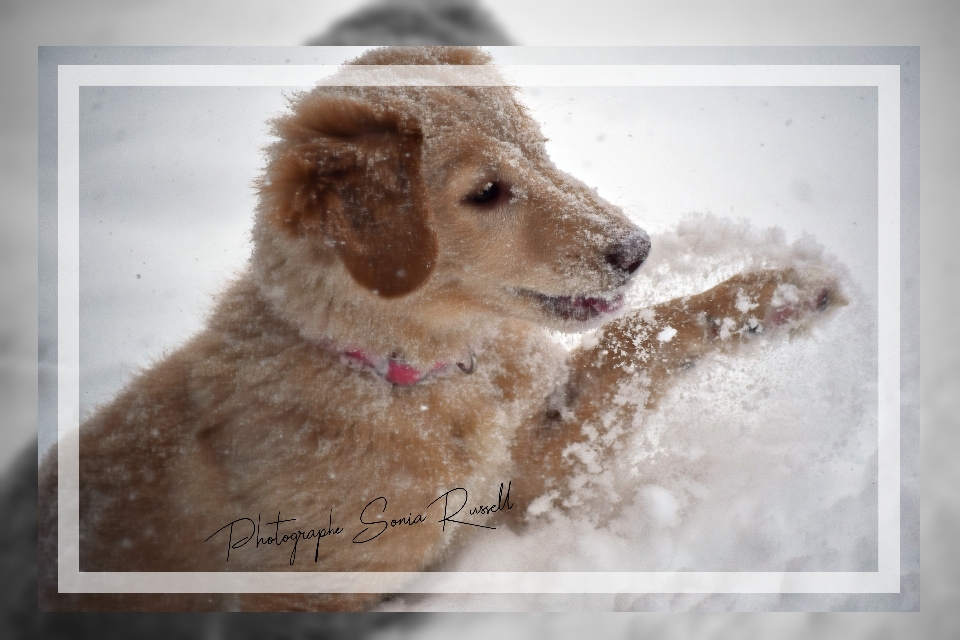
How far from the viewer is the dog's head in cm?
186

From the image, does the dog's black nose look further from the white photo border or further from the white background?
the white background

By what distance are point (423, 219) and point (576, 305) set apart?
21.3 inches

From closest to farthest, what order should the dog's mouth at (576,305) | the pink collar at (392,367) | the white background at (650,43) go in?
the dog's mouth at (576,305), the pink collar at (392,367), the white background at (650,43)

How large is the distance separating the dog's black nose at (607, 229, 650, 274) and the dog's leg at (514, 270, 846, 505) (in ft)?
1.09

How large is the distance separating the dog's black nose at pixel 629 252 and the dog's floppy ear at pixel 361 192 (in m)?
0.52

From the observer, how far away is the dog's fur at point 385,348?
1915 millimetres

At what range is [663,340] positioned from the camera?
89.4 inches

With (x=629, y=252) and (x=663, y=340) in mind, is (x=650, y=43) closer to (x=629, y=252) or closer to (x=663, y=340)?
(x=629, y=252)

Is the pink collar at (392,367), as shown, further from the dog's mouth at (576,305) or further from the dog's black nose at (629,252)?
the dog's black nose at (629,252)

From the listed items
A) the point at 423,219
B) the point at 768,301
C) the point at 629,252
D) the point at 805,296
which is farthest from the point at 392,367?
the point at 805,296

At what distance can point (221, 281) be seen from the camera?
217 cm

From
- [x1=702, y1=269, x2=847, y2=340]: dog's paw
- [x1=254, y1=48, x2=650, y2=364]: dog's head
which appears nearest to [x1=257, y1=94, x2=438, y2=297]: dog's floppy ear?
[x1=254, y1=48, x2=650, y2=364]: dog's head

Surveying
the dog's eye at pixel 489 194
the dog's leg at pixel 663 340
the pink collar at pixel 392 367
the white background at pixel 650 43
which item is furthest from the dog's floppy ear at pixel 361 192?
the dog's leg at pixel 663 340
